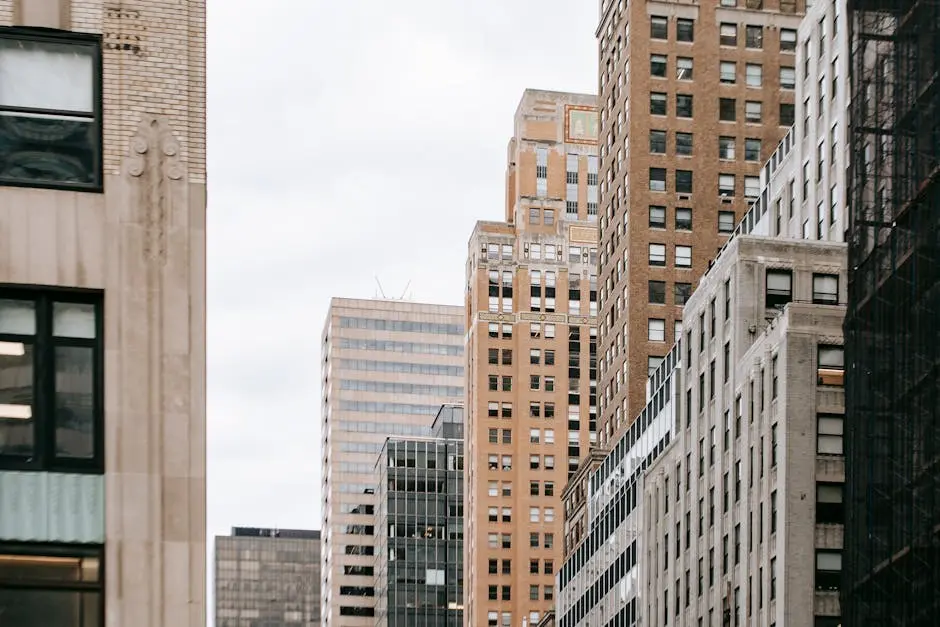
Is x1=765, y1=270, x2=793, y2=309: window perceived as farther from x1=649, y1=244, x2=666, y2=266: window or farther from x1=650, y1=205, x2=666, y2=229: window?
x1=650, y1=205, x2=666, y2=229: window

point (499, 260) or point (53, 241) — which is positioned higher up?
point (499, 260)

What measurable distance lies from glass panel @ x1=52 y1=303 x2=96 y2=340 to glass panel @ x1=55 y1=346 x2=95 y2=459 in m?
0.26

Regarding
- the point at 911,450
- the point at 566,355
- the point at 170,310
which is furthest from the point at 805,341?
the point at 566,355

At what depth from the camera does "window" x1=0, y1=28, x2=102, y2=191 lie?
2583 cm

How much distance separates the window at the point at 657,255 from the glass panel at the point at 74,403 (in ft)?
308

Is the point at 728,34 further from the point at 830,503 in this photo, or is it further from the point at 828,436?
the point at 830,503

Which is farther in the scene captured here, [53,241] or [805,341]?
[805,341]

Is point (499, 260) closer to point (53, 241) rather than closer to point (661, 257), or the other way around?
point (661, 257)

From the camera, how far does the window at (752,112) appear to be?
121062mm

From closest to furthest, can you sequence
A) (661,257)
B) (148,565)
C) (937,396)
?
(148,565), (937,396), (661,257)

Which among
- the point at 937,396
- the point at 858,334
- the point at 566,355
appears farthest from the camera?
the point at 566,355

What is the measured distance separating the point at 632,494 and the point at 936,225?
53.4 metres

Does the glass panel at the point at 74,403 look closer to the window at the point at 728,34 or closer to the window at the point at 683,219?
the window at the point at 683,219

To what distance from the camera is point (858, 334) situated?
61.3 meters
